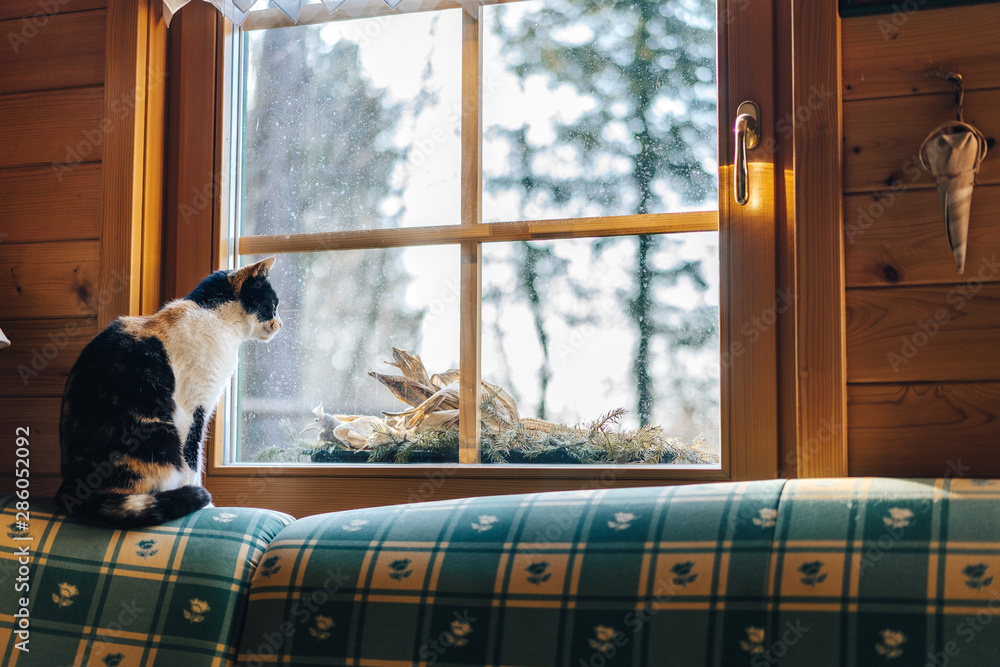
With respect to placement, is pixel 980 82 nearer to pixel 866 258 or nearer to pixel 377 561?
pixel 866 258

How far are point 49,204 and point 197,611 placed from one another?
0.88 m

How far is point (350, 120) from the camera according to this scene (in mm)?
1395

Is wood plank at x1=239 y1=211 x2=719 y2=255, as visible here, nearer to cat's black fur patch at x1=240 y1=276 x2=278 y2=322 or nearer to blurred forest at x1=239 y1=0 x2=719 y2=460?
blurred forest at x1=239 y1=0 x2=719 y2=460

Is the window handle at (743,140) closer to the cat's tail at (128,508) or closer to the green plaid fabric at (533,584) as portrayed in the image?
the green plaid fabric at (533,584)

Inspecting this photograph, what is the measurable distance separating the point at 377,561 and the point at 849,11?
40.6 inches

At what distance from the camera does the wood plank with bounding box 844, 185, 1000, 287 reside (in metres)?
0.99

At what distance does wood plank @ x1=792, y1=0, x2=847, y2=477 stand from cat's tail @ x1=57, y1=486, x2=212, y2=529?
902mm

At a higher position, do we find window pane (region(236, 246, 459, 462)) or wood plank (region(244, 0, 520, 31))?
wood plank (region(244, 0, 520, 31))

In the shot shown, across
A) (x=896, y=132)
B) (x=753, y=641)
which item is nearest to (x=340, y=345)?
(x=753, y=641)

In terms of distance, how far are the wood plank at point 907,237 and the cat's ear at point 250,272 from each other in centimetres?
90

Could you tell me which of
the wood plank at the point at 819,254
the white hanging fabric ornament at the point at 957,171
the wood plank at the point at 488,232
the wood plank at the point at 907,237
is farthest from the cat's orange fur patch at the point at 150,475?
the white hanging fabric ornament at the point at 957,171

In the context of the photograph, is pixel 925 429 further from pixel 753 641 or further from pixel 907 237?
pixel 753 641

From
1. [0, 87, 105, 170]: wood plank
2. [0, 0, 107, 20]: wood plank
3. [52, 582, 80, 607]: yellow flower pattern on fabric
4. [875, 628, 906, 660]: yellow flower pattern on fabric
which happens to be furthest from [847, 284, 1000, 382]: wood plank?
[0, 0, 107, 20]: wood plank

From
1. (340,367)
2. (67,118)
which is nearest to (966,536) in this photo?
(340,367)
